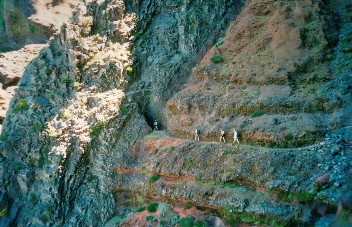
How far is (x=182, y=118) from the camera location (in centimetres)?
2188

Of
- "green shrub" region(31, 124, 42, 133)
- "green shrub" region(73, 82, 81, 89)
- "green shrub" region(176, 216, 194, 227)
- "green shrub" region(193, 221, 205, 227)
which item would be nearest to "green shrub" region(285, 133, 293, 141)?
"green shrub" region(193, 221, 205, 227)

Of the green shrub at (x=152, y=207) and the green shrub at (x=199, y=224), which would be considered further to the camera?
the green shrub at (x=152, y=207)

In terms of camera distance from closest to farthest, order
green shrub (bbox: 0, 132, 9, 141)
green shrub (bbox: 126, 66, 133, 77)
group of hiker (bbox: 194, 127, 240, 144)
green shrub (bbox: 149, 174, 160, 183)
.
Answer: group of hiker (bbox: 194, 127, 240, 144) < green shrub (bbox: 149, 174, 160, 183) < green shrub (bbox: 0, 132, 9, 141) < green shrub (bbox: 126, 66, 133, 77)

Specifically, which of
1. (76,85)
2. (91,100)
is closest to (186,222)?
(91,100)

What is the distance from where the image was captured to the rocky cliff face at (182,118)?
52.4 feet

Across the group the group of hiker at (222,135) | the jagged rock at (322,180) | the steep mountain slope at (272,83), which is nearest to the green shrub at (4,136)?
the steep mountain slope at (272,83)

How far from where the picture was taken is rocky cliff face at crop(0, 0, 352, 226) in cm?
1596

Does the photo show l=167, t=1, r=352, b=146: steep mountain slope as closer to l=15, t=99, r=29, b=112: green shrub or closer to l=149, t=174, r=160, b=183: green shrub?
l=149, t=174, r=160, b=183: green shrub

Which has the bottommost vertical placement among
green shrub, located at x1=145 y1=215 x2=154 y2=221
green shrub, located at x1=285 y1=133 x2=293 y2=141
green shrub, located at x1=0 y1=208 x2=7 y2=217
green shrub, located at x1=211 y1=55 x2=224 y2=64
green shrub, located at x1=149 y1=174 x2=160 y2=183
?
green shrub, located at x1=0 y1=208 x2=7 y2=217

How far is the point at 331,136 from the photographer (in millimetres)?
16219

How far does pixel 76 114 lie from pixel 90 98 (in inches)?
64.4

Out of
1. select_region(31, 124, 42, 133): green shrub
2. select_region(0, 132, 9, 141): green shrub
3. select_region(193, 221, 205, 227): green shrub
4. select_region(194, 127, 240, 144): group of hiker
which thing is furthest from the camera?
select_region(31, 124, 42, 133): green shrub

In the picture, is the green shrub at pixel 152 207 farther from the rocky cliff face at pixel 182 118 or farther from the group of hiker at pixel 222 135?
the group of hiker at pixel 222 135


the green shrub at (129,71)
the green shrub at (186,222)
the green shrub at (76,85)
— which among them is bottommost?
the green shrub at (186,222)
